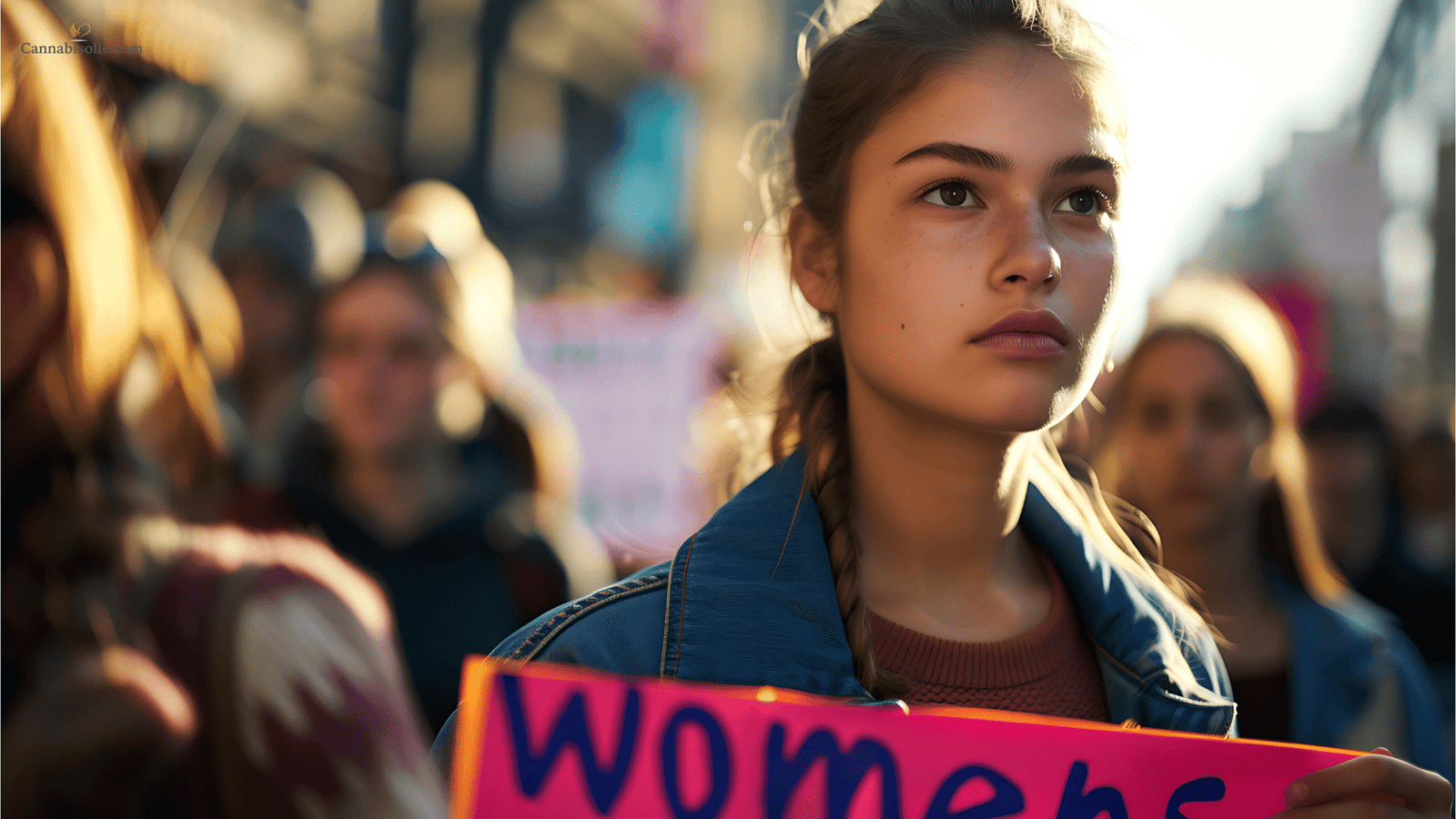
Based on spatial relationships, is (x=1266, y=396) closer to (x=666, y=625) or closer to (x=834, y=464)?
(x=834, y=464)

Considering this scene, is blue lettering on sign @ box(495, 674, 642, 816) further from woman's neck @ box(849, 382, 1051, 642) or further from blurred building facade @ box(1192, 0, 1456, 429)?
blurred building facade @ box(1192, 0, 1456, 429)

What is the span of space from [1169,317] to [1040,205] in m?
2.05

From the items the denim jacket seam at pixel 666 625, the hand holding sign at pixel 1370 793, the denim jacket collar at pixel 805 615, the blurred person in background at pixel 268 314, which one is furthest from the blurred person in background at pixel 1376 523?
the blurred person in background at pixel 268 314

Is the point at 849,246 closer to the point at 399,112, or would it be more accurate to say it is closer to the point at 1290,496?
the point at 1290,496

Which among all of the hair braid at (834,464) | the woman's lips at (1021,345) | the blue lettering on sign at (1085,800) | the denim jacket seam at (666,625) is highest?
the woman's lips at (1021,345)

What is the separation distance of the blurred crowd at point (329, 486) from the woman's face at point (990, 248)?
1.73 ft

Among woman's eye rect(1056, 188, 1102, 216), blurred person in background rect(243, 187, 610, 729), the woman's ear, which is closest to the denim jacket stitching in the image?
the woman's ear

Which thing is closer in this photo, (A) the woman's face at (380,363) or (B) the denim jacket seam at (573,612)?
(B) the denim jacket seam at (573,612)

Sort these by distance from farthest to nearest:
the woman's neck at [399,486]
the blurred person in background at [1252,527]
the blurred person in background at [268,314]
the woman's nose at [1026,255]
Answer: the blurred person in background at [268,314], the woman's neck at [399,486], the blurred person in background at [1252,527], the woman's nose at [1026,255]

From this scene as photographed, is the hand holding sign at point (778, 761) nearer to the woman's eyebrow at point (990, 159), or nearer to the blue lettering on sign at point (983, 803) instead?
the blue lettering on sign at point (983, 803)

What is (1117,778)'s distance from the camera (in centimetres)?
124

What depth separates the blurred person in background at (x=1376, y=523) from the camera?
3820 mm

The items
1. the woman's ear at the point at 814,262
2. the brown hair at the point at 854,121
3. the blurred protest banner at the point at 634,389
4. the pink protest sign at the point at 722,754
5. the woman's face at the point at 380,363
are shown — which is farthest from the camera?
the blurred protest banner at the point at 634,389

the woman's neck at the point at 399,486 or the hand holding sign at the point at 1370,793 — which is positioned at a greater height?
the hand holding sign at the point at 1370,793
